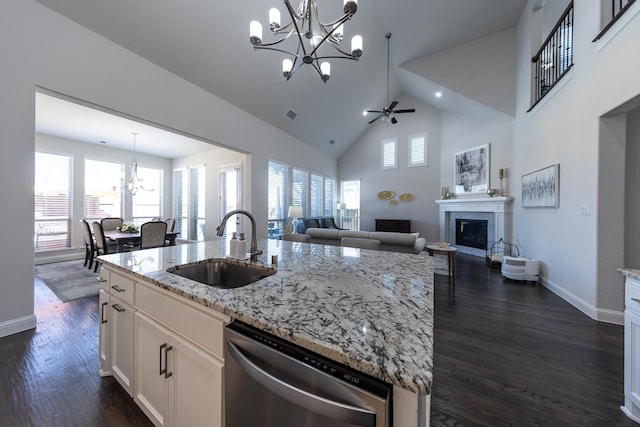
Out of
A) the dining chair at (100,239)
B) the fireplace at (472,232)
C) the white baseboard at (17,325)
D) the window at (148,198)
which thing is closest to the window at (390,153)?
the fireplace at (472,232)

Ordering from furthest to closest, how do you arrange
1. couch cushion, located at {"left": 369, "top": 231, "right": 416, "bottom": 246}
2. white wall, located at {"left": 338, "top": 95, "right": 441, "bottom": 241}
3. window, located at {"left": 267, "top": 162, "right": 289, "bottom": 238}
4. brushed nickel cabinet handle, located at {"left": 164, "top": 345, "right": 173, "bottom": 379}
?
1. white wall, located at {"left": 338, "top": 95, "right": 441, "bottom": 241}
2. window, located at {"left": 267, "top": 162, "right": 289, "bottom": 238}
3. couch cushion, located at {"left": 369, "top": 231, "right": 416, "bottom": 246}
4. brushed nickel cabinet handle, located at {"left": 164, "top": 345, "right": 173, "bottom": 379}

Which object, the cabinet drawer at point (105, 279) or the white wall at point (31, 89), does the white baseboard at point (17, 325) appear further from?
the cabinet drawer at point (105, 279)

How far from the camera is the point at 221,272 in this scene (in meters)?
1.64

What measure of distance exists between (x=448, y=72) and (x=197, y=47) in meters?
5.44

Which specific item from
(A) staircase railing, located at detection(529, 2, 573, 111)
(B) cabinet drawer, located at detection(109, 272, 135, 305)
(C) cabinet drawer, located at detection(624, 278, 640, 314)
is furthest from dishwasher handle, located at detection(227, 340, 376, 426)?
(A) staircase railing, located at detection(529, 2, 573, 111)

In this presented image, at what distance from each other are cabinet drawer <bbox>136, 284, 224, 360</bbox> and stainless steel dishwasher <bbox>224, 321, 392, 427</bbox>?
0.27 ft

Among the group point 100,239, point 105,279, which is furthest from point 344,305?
point 100,239

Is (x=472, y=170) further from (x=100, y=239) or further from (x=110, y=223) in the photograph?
(x=110, y=223)

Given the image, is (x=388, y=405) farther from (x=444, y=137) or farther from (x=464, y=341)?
(x=444, y=137)

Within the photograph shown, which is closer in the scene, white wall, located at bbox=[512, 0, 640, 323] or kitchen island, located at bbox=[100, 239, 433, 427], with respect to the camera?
kitchen island, located at bbox=[100, 239, 433, 427]

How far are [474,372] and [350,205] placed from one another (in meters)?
7.12

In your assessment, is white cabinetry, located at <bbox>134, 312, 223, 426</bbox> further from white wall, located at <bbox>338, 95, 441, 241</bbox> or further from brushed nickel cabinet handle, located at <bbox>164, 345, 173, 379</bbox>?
white wall, located at <bbox>338, 95, 441, 241</bbox>

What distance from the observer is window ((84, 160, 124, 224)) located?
5.73 metres

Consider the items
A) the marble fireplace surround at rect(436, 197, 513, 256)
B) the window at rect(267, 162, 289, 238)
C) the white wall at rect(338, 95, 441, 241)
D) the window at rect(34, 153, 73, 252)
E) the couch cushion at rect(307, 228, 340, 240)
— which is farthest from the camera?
the white wall at rect(338, 95, 441, 241)
